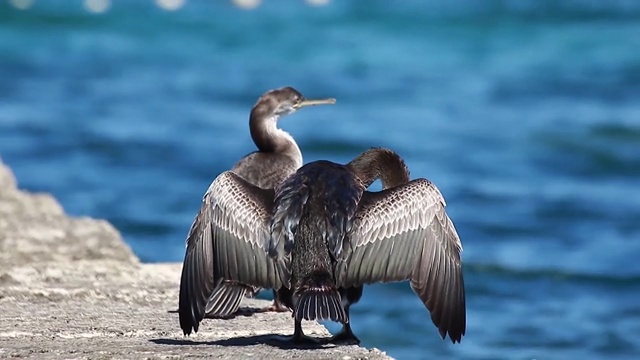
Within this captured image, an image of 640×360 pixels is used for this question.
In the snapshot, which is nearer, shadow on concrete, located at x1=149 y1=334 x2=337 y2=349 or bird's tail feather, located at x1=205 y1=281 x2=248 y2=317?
shadow on concrete, located at x1=149 y1=334 x2=337 y2=349

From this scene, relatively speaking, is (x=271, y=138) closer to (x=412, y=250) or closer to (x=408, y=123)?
(x=412, y=250)

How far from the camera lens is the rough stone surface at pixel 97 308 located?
6336 mm

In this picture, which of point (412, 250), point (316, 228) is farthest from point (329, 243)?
point (412, 250)

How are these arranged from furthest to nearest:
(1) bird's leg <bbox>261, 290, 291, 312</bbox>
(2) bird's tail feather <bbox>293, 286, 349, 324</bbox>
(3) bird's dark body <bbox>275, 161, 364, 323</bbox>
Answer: (1) bird's leg <bbox>261, 290, 291, 312</bbox>
(3) bird's dark body <bbox>275, 161, 364, 323</bbox>
(2) bird's tail feather <bbox>293, 286, 349, 324</bbox>

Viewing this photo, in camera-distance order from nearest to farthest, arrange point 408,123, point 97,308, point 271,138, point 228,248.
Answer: point 228,248
point 97,308
point 271,138
point 408,123

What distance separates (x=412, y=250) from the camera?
652 centimetres

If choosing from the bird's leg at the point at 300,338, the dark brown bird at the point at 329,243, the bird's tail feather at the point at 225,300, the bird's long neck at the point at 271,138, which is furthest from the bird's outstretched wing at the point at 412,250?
the bird's long neck at the point at 271,138

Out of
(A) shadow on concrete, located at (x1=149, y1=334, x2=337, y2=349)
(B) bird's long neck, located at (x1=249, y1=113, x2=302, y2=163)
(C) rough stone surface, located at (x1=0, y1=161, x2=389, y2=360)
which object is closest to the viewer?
(C) rough stone surface, located at (x1=0, y1=161, x2=389, y2=360)

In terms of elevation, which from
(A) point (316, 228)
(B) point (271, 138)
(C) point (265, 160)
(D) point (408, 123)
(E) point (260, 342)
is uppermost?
(D) point (408, 123)

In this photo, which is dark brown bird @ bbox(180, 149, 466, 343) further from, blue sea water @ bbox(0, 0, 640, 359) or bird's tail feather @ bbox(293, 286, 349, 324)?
blue sea water @ bbox(0, 0, 640, 359)

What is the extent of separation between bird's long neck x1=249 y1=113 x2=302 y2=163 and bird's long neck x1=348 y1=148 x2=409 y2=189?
2.12 meters

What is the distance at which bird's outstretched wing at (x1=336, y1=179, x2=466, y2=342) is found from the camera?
252 inches

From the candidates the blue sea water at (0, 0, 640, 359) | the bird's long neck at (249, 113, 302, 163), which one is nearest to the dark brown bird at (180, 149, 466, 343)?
the bird's long neck at (249, 113, 302, 163)

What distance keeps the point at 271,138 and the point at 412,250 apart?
129 inches
